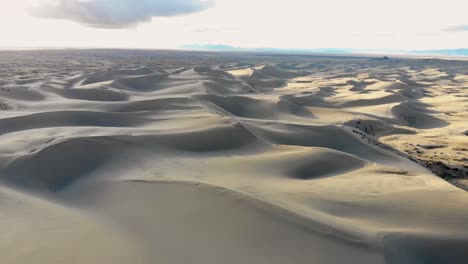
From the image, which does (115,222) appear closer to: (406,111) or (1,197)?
(1,197)

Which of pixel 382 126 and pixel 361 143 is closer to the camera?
pixel 361 143

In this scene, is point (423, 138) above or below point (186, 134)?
below

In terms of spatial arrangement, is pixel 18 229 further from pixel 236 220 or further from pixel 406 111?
pixel 406 111

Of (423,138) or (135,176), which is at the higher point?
(135,176)

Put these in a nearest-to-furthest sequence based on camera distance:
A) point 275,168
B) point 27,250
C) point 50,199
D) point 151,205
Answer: point 27,250
point 151,205
point 50,199
point 275,168

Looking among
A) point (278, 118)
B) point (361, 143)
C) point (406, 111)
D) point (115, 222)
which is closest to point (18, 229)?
point (115, 222)

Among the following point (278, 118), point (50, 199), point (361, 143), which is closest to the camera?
point (50, 199)

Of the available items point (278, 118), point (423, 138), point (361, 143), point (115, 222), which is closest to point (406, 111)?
point (423, 138)

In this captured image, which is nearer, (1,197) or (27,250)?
(27,250)

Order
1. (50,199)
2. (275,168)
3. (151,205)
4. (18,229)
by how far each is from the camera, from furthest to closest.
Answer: (275,168), (50,199), (151,205), (18,229)

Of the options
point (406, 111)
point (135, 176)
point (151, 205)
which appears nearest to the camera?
point (151, 205)
